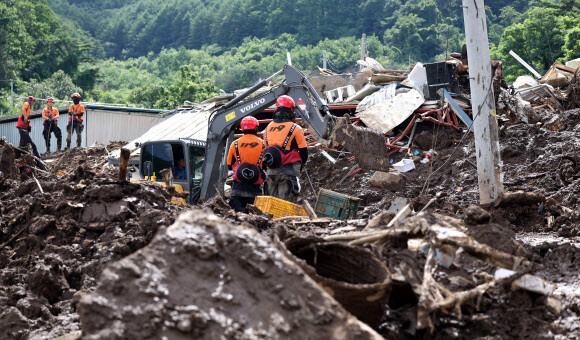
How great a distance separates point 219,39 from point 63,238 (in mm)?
107503

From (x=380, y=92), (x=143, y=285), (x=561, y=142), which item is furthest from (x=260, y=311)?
(x=380, y=92)

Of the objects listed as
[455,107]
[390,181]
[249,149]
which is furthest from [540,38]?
[249,149]

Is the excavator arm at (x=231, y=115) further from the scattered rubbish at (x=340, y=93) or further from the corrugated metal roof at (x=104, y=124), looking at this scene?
the corrugated metal roof at (x=104, y=124)

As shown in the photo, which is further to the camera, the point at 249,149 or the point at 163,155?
the point at 163,155

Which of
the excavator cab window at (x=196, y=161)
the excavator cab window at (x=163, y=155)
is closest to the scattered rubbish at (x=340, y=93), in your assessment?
the excavator cab window at (x=196, y=161)

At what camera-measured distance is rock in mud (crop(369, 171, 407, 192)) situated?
13.5 meters

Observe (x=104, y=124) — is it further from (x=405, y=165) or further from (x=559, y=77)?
(x=559, y=77)

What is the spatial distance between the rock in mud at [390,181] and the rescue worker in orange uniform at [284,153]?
3.99 m

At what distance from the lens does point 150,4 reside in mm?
125938

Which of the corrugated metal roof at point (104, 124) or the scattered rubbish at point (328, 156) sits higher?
the scattered rubbish at point (328, 156)

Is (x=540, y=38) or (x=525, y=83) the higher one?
(x=540, y=38)

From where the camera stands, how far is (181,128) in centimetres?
2220

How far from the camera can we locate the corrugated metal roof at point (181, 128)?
20.9 m

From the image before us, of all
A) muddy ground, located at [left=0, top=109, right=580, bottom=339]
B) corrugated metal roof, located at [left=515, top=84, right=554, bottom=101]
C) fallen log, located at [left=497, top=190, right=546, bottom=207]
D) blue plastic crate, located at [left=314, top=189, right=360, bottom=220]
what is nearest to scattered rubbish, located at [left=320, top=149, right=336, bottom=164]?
muddy ground, located at [left=0, top=109, right=580, bottom=339]
